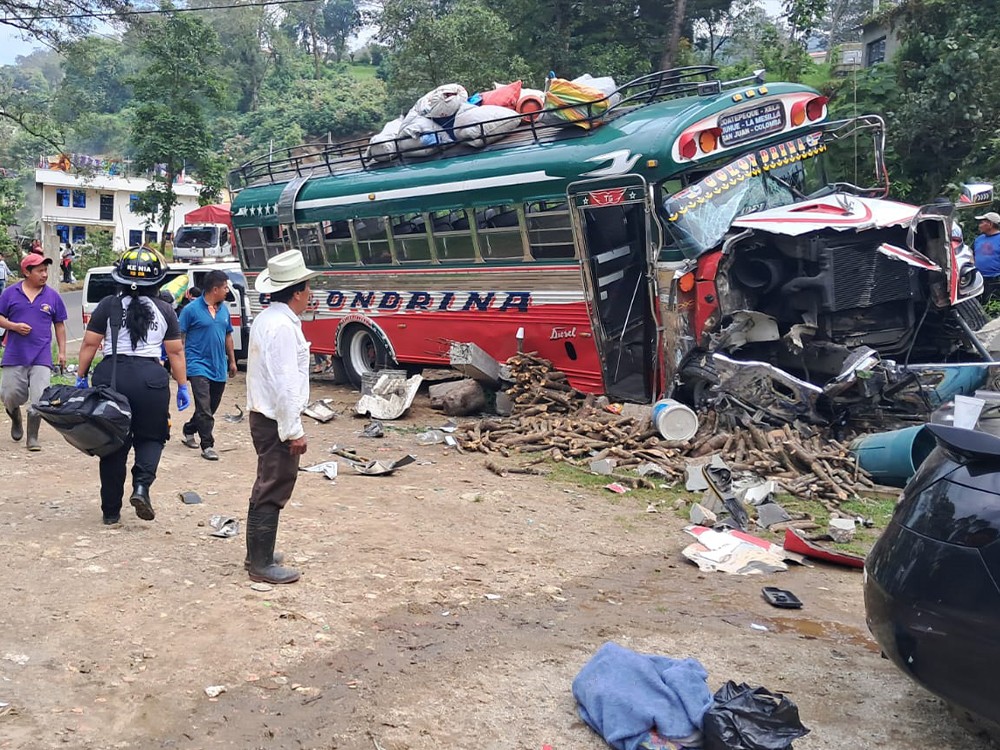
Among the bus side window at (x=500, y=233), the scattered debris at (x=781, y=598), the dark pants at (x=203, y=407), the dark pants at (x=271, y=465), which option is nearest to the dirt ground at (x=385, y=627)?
the scattered debris at (x=781, y=598)

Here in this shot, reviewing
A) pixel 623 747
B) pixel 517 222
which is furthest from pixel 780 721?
pixel 517 222

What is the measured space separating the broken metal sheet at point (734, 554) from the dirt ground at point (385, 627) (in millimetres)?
112

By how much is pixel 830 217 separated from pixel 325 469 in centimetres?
508

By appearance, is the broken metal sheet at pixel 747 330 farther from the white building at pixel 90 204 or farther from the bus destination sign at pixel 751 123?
the white building at pixel 90 204

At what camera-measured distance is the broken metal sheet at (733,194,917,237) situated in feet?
28.3

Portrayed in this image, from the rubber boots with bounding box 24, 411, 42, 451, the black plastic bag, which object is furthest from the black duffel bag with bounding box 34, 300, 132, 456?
the black plastic bag

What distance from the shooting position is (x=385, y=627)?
4875 mm

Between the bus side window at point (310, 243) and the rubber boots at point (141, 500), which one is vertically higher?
the bus side window at point (310, 243)

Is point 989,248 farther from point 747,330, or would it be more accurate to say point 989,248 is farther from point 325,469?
point 325,469

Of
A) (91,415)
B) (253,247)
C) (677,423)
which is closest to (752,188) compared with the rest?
(677,423)

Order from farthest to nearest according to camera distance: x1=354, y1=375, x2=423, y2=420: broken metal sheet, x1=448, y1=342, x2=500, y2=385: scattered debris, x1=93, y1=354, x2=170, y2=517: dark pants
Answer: x1=354, y1=375, x2=423, y2=420: broken metal sheet
x1=448, y1=342, x2=500, y2=385: scattered debris
x1=93, y1=354, x2=170, y2=517: dark pants

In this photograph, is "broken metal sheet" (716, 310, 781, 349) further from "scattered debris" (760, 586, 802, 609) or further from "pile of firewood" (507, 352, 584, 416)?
"scattered debris" (760, 586, 802, 609)

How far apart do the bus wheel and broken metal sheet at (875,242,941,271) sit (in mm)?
7143

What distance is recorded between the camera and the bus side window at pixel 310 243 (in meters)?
13.7
